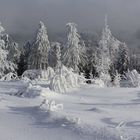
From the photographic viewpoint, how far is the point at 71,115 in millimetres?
11078

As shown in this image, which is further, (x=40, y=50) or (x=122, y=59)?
(x=122, y=59)

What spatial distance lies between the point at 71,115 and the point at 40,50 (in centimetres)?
4876

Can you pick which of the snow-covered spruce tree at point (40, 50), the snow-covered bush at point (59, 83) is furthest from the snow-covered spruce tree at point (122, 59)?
the snow-covered bush at point (59, 83)

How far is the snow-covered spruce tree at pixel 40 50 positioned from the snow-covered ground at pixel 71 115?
4391cm

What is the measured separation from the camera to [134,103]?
13203mm

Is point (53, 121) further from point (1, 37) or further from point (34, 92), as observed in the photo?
point (1, 37)

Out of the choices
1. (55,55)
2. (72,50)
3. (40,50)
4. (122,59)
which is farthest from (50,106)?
(122,59)

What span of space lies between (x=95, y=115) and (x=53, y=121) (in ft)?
4.12

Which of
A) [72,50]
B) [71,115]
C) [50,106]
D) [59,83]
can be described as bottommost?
[71,115]

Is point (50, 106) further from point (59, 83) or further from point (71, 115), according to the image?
point (59, 83)

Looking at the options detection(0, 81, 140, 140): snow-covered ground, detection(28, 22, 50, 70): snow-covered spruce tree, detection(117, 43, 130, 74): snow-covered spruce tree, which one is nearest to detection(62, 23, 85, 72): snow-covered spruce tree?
detection(28, 22, 50, 70): snow-covered spruce tree

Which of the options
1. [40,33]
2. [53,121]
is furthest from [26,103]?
[40,33]

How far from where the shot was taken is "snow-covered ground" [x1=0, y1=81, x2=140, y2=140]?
32.6 ft

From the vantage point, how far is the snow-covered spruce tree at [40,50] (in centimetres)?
5882
